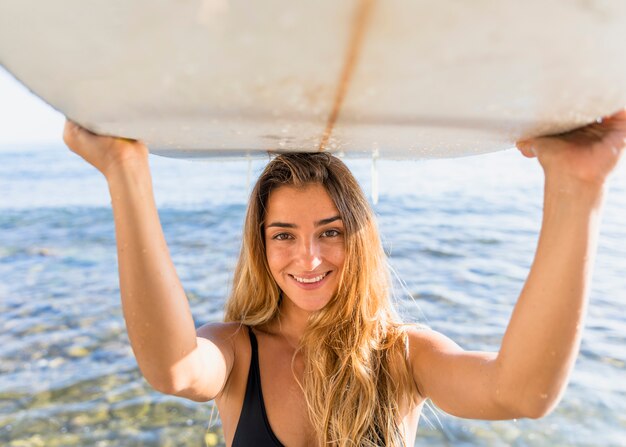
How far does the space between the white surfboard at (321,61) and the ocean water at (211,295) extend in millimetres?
1126

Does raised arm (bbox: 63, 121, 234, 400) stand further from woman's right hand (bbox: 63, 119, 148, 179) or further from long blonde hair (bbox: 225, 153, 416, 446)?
long blonde hair (bbox: 225, 153, 416, 446)

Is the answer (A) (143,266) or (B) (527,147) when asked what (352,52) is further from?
(A) (143,266)

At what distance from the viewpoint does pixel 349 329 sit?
95.7 inches

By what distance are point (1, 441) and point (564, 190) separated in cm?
438

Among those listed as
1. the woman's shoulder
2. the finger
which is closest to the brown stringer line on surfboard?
the finger

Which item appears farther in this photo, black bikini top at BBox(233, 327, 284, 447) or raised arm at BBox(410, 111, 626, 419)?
black bikini top at BBox(233, 327, 284, 447)

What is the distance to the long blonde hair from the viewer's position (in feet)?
7.43

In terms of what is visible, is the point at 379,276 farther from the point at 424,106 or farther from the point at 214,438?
the point at 214,438

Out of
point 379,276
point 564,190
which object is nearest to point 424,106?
point 564,190

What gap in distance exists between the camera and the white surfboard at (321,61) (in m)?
0.86

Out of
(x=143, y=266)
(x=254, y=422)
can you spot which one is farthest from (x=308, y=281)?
(x=143, y=266)

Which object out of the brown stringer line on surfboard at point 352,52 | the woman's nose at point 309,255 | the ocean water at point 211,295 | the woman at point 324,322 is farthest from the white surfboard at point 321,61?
the ocean water at point 211,295

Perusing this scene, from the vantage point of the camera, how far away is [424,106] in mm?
1112

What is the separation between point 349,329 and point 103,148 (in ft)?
4.38
